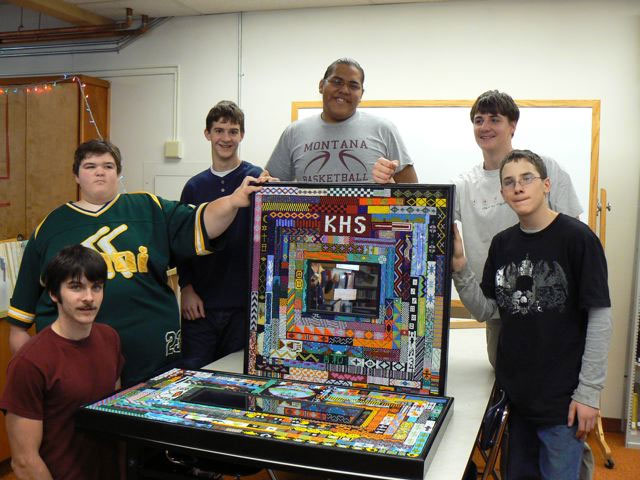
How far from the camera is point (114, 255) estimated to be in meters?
1.90

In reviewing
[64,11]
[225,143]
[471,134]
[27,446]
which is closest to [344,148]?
[225,143]

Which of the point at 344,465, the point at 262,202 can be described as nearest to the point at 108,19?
the point at 262,202

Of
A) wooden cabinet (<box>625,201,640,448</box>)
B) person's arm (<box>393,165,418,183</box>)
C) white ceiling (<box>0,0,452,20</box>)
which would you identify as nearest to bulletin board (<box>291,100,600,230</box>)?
wooden cabinet (<box>625,201,640,448</box>)

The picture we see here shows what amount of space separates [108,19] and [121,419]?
13.9 feet

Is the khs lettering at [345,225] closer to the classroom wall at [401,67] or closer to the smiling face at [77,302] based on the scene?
the smiling face at [77,302]

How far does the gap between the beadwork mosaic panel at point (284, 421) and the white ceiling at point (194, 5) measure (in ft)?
10.8

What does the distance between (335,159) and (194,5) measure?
2629 millimetres

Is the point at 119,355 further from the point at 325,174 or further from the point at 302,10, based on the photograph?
the point at 302,10

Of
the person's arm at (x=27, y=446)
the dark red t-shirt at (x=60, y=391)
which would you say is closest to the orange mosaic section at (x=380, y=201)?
the dark red t-shirt at (x=60, y=391)

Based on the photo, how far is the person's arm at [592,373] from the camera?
1664 millimetres

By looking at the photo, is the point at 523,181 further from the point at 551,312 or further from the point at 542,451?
the point at 542,451

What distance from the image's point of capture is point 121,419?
1.37 meters

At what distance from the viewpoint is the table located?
1.33 metres

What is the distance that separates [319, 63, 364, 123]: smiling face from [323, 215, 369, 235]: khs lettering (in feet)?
2.54
